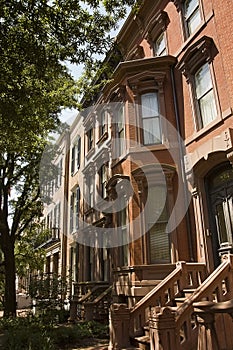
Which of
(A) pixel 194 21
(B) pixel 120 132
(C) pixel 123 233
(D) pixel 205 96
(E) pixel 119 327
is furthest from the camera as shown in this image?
(B) pixel 120 132

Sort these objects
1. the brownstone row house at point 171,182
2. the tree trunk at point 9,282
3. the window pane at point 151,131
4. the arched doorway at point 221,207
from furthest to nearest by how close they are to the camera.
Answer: the tree trunk at point 9,282 → the window pane at point 151,131 → the arched doorway at point 221,207 → the brownstone row house at point 171,182

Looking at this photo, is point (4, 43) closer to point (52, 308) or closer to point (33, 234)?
point (52, 308)

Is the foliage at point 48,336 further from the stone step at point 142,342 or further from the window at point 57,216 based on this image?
the window at point 57,216

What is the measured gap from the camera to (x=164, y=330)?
604cm

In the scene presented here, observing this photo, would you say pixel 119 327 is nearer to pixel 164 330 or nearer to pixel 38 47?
pixel 164 330

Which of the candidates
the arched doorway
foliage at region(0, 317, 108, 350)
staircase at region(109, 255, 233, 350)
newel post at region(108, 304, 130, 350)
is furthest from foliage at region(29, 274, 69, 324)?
the arched doorway

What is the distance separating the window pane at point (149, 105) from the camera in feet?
38.2

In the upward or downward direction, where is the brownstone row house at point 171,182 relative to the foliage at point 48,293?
upward

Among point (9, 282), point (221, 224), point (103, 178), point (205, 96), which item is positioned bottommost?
point (9, 282)

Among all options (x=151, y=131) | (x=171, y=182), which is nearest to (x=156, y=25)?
(x=151, y=131)

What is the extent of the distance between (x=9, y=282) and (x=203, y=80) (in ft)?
38.0

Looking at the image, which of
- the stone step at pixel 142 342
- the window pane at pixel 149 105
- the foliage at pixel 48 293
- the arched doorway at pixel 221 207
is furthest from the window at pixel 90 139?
the stone step at pixel 142 342

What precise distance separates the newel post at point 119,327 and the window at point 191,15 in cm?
926

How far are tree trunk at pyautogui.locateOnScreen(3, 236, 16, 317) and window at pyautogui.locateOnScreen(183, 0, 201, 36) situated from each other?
11.8 metres
